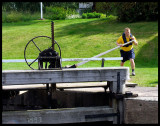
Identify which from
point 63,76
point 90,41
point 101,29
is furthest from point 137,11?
point 63,76

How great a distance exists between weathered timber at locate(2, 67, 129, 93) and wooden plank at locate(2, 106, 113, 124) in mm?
625

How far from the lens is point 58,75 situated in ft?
18.9

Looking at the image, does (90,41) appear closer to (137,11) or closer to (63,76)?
(137,11)

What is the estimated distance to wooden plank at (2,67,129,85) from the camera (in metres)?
5.68

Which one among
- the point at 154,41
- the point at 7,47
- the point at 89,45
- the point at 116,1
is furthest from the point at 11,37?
the point at 154,41

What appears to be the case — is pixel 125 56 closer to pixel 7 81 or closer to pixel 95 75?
pixel 95 75

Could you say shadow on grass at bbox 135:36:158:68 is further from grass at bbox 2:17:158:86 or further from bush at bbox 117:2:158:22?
bush at bbox 117:2:158:22

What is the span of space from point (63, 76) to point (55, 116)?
827 millimetres

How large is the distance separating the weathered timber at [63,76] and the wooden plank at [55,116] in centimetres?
63

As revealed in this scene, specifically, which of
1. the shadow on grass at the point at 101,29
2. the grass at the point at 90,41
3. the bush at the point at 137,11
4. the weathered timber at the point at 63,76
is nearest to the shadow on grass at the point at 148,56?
the grass at the point at 90,41

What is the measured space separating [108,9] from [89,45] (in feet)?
25.4

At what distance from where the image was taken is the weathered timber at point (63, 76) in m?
5.68

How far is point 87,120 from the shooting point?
6.10 m

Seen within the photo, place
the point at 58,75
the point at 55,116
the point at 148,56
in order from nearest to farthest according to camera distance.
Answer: the point at 58,75, the point at 55,116, the point at 148,56
